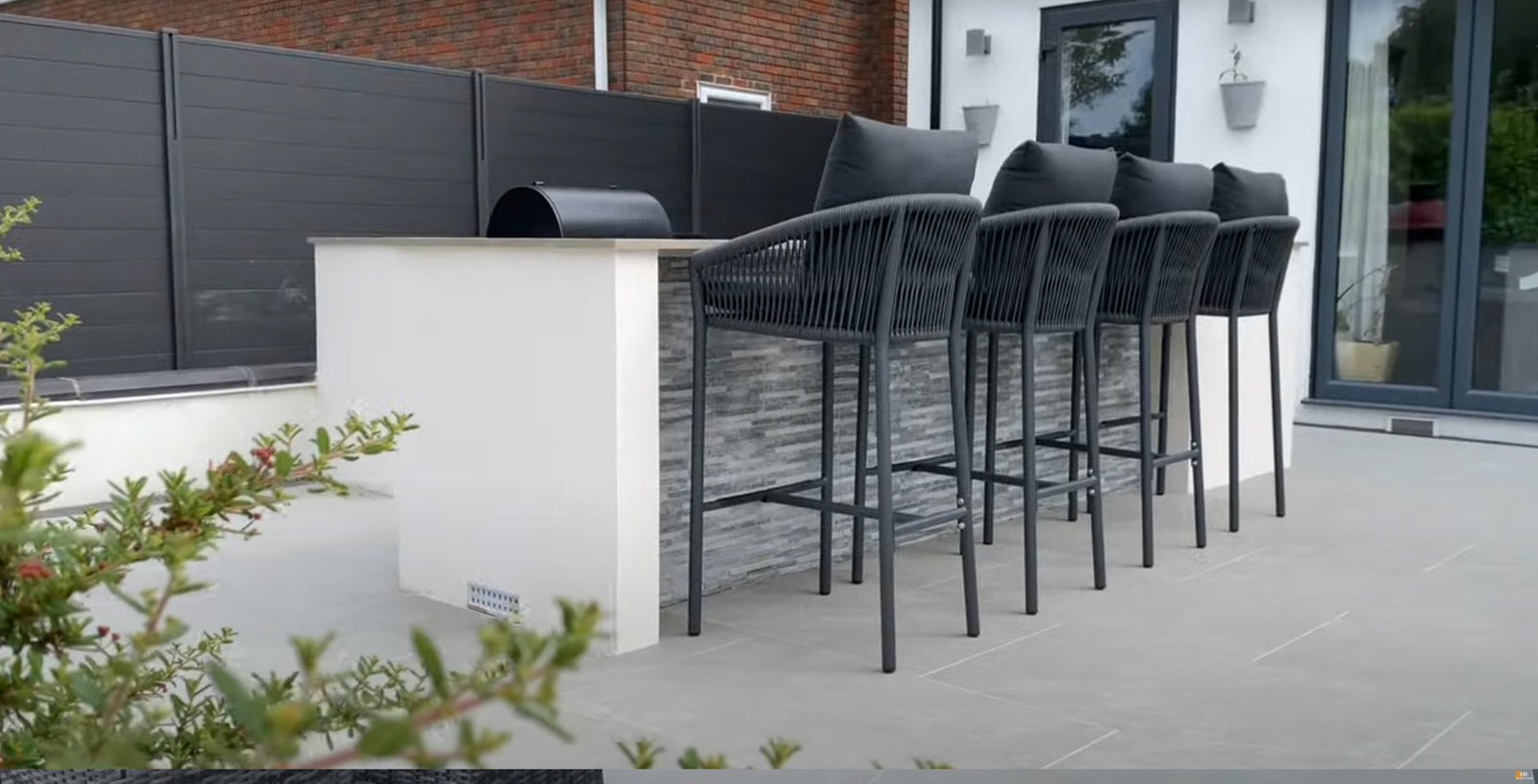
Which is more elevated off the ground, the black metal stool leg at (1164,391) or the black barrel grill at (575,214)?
the black barrel grill at (575,214)

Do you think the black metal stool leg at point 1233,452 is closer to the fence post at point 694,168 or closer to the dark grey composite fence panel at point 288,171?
the dark grey composite fence panel at point 288,171

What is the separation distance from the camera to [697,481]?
2.89m

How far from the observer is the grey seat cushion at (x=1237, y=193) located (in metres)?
4.27

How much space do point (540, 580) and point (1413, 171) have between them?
17.8 ft

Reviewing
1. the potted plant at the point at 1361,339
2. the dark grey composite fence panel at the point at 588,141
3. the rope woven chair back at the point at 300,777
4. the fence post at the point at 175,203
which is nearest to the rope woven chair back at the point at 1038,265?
the rope woven chair back at the point at 300,777

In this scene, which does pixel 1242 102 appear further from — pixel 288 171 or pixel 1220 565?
pixel 288 171

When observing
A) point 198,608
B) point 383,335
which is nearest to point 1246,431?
point 383,335

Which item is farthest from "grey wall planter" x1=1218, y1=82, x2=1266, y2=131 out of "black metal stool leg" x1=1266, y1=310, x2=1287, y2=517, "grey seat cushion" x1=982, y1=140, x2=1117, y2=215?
"grey seat cushion" x1=982, y1=140, x2=1117, y2=215

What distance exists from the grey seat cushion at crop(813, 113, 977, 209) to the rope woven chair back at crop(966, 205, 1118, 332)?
0.42m

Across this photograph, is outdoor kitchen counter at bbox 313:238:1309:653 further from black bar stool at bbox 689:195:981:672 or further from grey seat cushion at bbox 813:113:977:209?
grey seat cushion at bbox 813:113:977:209

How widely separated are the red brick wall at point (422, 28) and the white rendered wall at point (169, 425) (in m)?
3.18

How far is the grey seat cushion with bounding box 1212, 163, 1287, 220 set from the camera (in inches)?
168

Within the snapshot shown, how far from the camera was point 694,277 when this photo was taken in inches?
115

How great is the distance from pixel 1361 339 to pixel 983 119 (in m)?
2.60
